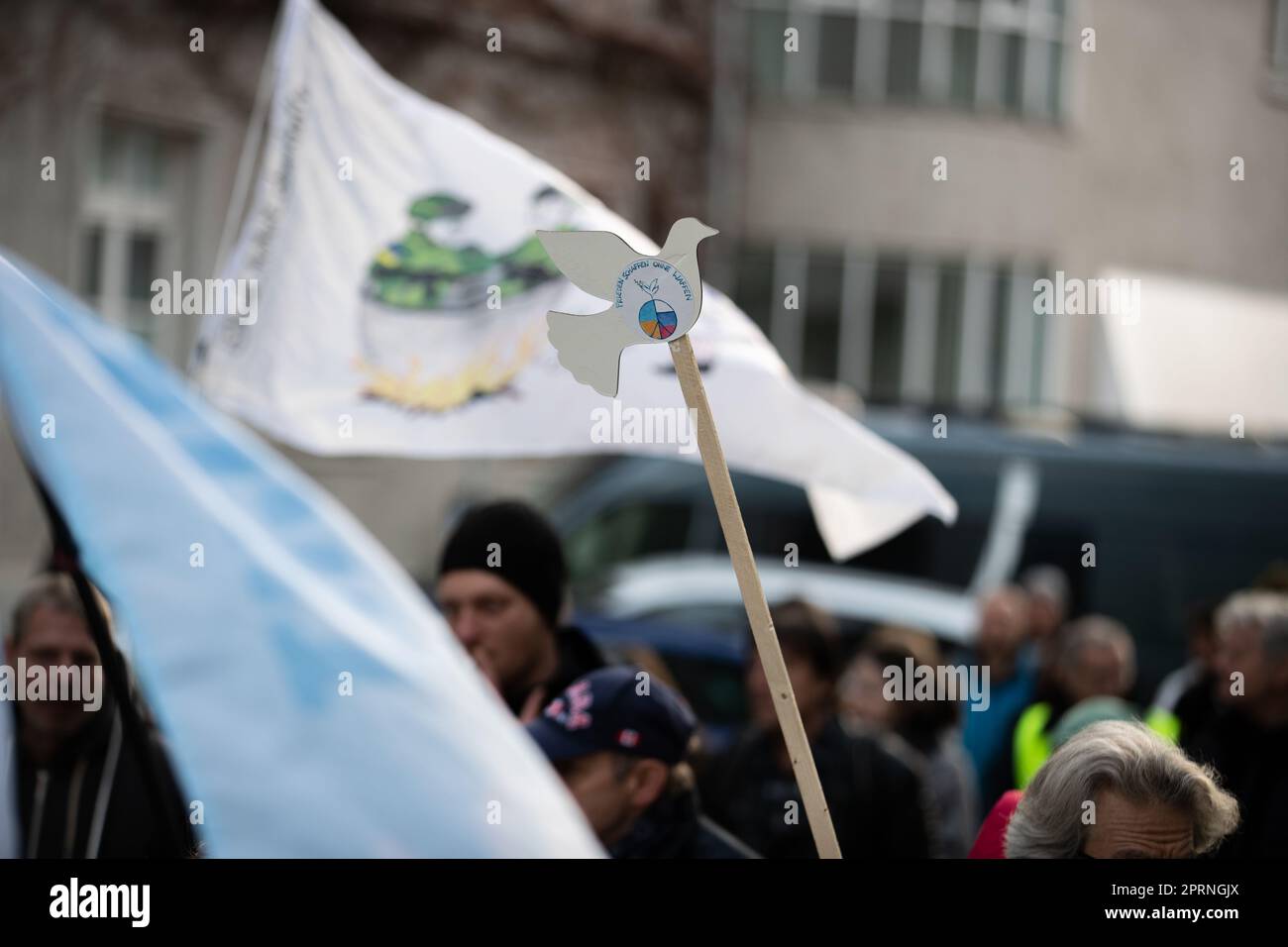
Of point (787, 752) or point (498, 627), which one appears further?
point (787, 752)

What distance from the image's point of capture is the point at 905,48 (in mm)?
17734

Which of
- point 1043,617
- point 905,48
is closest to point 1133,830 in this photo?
point 1043,617

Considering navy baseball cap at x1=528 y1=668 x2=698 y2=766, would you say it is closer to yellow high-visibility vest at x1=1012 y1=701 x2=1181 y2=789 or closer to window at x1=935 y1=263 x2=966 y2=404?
yellow high-visibility vest at x1=1012 y1=701 x2=1181 y2=789

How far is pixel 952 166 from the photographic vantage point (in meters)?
17.9

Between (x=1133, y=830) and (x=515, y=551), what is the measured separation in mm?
1564

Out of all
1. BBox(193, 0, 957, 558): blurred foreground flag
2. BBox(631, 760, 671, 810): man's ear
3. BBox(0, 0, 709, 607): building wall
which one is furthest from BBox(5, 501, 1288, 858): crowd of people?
BBox(0, 0, 709, 607): building wall

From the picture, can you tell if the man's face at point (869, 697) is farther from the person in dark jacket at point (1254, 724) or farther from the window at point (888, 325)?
the window at point (888, 325)

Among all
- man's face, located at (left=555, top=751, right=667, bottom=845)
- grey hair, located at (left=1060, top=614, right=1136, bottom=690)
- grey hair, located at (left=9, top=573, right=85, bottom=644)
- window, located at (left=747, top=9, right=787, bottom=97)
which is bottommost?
grey hair, located at (left=1060, top=614, right=1136, bottom=690)

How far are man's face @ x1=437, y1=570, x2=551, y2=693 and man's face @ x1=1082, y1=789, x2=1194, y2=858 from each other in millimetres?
1366

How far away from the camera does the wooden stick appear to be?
98.3 inches

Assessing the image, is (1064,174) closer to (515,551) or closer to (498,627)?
(515,551)

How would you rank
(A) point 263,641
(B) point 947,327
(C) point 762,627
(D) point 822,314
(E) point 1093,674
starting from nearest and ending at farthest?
(A) point 263,641
(C) point 762,627
(E) point 1093,674
(D) point 822,314
(B) point 947,327

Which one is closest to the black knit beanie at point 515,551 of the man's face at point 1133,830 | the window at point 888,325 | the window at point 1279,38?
the man's face at point 1133,830

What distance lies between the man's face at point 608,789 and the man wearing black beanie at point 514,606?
23.3 inches
